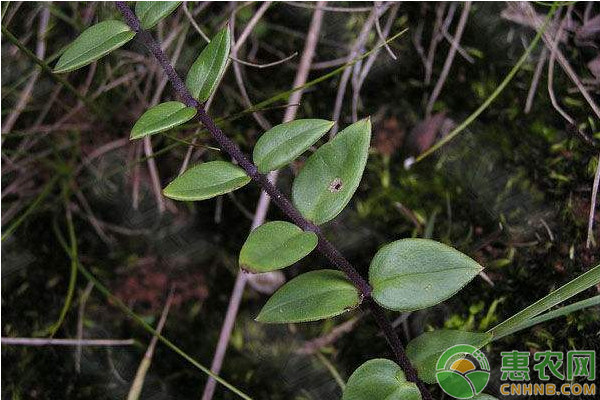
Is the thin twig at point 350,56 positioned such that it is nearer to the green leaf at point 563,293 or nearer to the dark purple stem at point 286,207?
the dark purple stem at point 286,207

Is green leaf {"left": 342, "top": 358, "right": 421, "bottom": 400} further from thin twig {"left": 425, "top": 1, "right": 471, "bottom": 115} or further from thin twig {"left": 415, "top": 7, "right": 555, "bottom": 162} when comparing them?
thin twig {"left": 425, "top": 1, "right": 471, "bottom": 115}

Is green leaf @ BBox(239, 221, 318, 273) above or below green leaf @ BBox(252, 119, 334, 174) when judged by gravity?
below

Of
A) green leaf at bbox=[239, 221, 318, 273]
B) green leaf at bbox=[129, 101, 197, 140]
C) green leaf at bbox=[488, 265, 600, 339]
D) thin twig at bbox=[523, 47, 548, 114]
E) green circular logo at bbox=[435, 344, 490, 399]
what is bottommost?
green circular logo at bbox=[435, 344, 490, 399]

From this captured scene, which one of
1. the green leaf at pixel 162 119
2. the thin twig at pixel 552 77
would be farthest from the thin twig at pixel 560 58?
the green leaf at pixel 162 119

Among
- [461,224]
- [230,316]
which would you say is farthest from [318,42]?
[230,316]

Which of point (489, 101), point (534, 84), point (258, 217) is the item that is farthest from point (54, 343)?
point (534, 84)

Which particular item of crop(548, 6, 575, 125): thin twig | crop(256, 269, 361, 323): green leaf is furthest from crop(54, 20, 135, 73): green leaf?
crop(548, 6, 575, 125): thin twig
